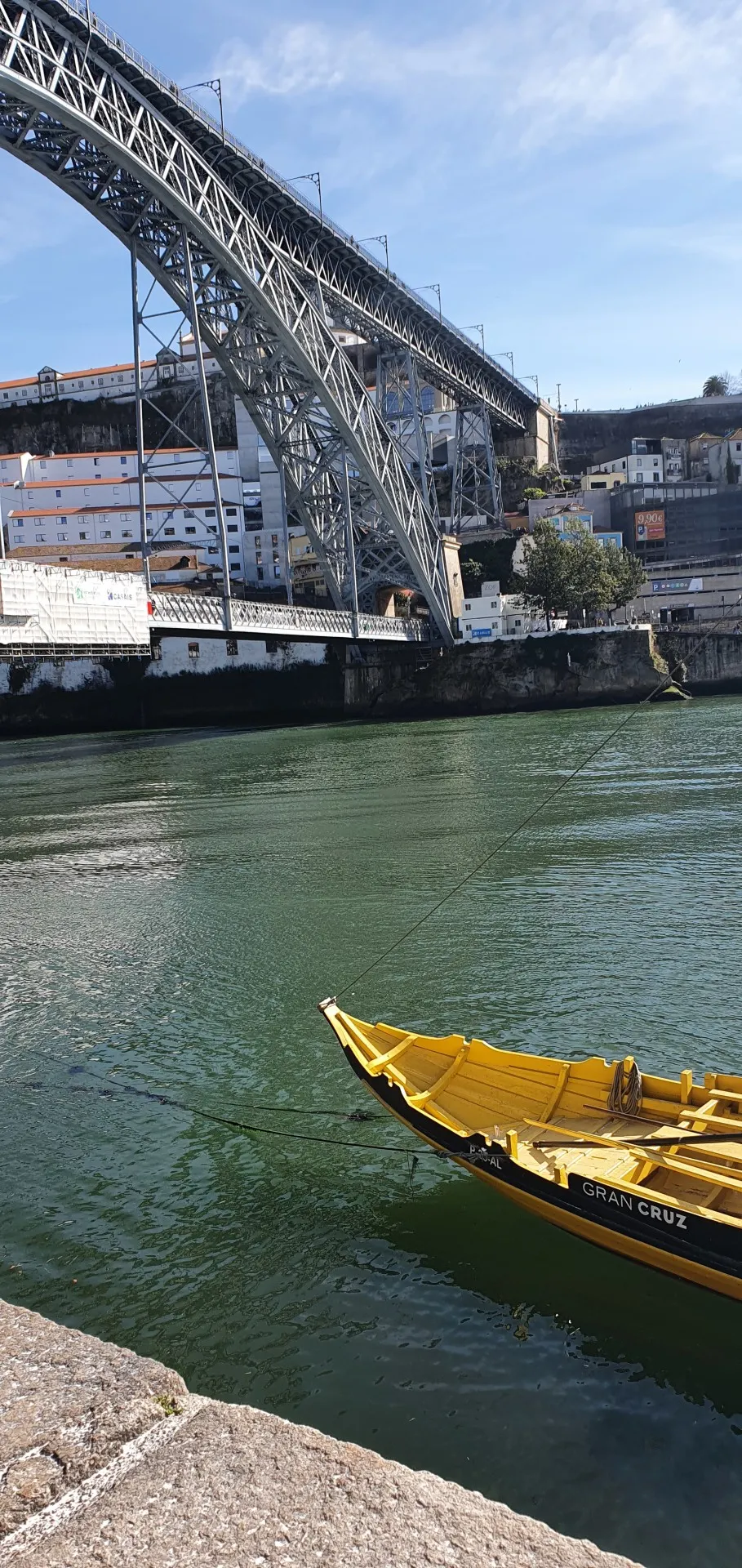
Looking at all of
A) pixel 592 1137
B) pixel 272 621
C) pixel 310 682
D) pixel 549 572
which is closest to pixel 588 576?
pixel 549 572

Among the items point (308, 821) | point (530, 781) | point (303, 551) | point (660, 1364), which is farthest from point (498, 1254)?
point (303, 551)

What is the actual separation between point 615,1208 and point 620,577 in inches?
2552

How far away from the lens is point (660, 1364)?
5887 millimetres

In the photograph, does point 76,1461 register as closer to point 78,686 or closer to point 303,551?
point 78,686

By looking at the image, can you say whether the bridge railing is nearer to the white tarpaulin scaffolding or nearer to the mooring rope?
the white tarpaulin scaffolding

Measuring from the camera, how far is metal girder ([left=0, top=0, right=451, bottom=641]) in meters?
34.6

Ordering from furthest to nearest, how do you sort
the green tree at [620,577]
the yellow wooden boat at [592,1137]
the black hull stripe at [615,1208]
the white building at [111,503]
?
the white building at [111,503] → the green tree at [620,577] → the yellow wooden boat at [592,1137] → the black hull stripe at [615,1208]

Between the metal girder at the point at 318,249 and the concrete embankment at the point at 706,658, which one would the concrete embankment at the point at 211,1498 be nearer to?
the metal girder at the point at 318,249

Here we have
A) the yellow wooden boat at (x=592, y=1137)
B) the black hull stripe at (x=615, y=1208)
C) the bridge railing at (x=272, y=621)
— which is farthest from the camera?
the bridge railing at (x=272, y=621)

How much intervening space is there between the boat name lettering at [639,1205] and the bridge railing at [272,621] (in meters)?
35.4

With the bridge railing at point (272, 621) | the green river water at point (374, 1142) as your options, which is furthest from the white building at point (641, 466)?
the green river water at point (374, 1142)

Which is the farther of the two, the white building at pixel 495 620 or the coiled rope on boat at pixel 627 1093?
the white building at pixel 495 620

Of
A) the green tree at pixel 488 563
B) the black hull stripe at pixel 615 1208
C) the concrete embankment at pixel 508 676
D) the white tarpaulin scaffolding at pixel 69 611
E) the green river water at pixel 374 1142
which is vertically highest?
the green tree at pixel 488 563

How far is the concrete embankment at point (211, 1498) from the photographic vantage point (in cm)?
366
